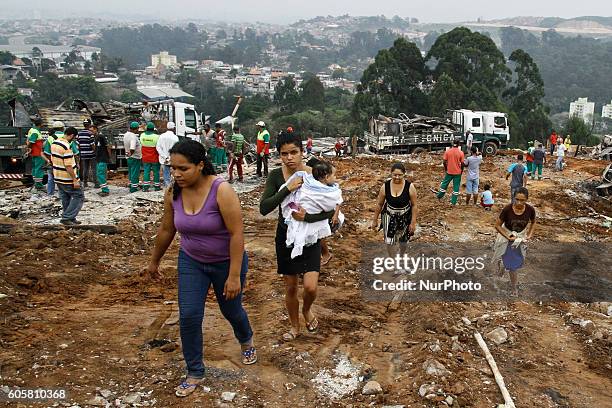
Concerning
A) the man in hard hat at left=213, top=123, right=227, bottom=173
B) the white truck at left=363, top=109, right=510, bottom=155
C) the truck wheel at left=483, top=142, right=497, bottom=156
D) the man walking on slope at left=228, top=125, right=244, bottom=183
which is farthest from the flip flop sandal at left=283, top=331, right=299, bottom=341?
the truck wheel at left=483, top=142, right=497, bottom=156

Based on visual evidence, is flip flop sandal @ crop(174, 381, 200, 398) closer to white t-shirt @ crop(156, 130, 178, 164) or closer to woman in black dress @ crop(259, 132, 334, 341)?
woman in black dress @ crop(259, 132, 334, 341)

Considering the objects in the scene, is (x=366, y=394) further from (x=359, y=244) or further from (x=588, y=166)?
(x=588, y=166)

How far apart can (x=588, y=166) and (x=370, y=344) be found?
17.2 m

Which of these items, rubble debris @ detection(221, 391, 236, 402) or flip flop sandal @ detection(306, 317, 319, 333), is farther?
flip flop sandal @ detection(306, 317, 319, 333)

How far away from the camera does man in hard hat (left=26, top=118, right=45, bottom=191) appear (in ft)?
33.5

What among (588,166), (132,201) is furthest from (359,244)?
(588,166)

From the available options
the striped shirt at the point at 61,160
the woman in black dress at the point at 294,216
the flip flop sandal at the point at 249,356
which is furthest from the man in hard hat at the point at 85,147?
the flip flop sandal at the point at 249,356

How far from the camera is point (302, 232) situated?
4.15 meters

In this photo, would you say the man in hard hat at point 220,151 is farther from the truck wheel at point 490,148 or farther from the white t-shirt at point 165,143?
the truck wheel at point 490,148

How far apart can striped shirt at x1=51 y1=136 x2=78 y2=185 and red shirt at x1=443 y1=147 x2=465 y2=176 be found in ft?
21.2

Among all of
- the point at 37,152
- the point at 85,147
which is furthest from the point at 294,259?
the point at 37,152

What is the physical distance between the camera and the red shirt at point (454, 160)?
1058 cm

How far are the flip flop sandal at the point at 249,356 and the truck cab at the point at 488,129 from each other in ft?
67.1

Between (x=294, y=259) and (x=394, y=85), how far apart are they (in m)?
36.7
